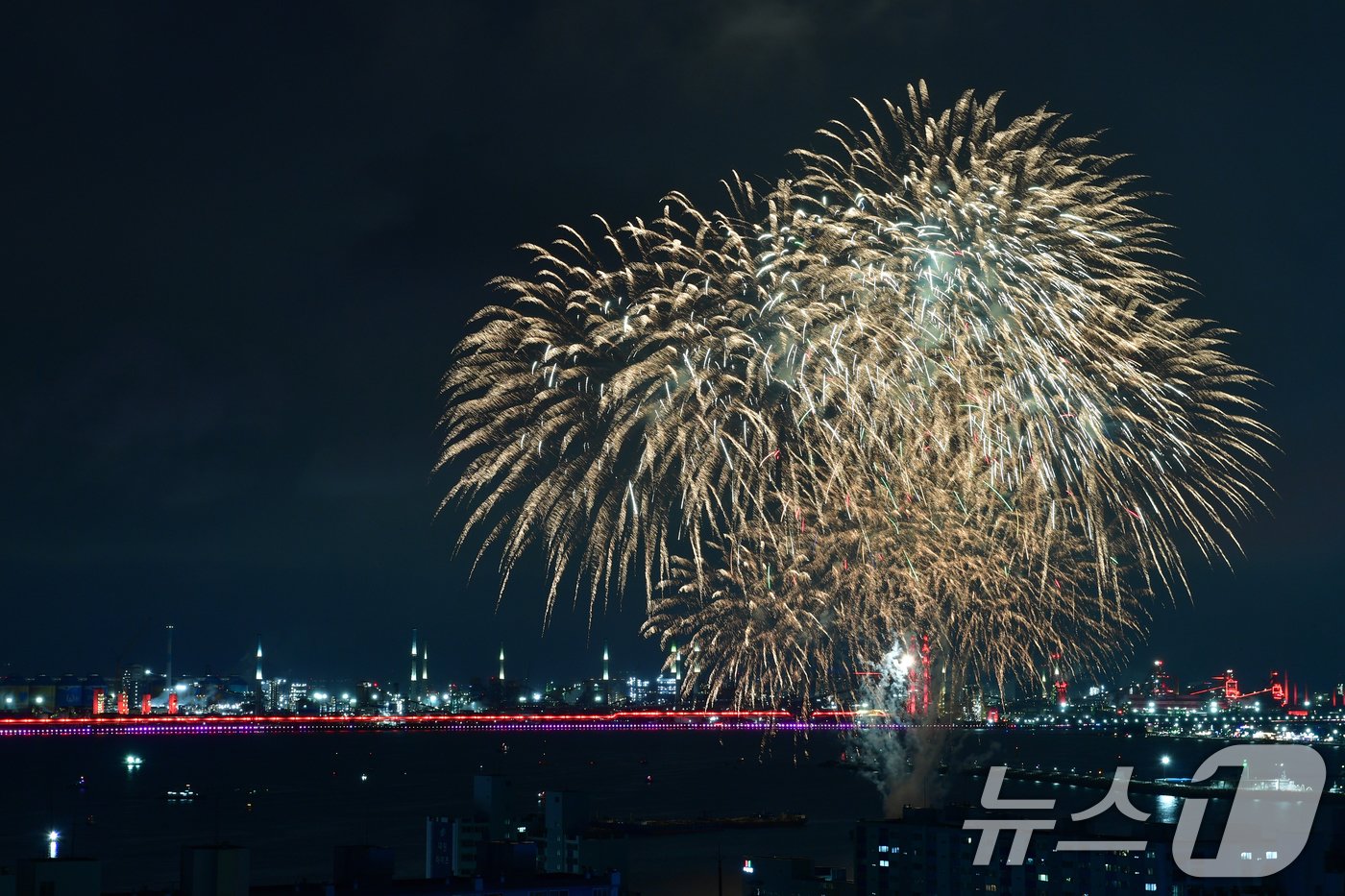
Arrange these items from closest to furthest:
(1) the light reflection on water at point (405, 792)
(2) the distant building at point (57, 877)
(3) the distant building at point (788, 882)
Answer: (2) the distant building at point (57, 877) < (3) the distant building at point (788, 882) < (1) the light reflection on water at point (405, 792)

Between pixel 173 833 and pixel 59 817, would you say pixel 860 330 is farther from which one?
pixel 59 817

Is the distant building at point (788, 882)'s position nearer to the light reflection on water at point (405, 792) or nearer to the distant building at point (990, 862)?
the distant building at point (990, 862)

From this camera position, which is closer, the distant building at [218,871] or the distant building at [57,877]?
the distant building at [57,877]

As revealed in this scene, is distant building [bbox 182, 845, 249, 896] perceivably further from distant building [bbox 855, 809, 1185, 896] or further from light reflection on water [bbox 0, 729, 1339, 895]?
light reflection on water [bbox 0, 729, 1339, 895]

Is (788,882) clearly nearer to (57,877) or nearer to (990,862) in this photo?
(990,862)

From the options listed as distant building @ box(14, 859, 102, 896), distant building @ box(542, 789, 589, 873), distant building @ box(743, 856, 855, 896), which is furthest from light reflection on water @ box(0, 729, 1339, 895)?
distant building @ box(14, 859, 102, 896)

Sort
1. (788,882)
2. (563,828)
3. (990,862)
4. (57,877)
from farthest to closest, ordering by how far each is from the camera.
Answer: (563,828), (788,882), (990,862), (57,877)

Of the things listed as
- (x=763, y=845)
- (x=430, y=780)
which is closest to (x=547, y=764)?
(x=430, y=780)

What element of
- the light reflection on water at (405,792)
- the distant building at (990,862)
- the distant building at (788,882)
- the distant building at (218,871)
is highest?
the distant building at (218,871)

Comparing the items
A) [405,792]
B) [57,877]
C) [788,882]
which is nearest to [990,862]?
[788,882]

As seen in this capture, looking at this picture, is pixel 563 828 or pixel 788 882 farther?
pixel 563 828

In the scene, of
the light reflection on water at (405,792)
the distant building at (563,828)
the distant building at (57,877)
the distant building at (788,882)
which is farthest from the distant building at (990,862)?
the distant building at (57,877)

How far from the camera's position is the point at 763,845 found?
69.3 meters

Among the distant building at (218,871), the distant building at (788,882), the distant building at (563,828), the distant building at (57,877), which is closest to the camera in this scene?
the distant building at (57,877)
